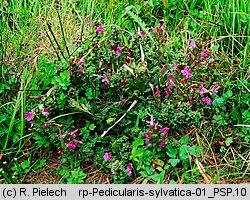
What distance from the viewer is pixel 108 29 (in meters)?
2.96

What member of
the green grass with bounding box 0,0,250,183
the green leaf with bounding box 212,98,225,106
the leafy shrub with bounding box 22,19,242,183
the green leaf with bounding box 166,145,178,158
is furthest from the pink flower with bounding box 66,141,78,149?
the green leaf with bounding box 212,98,225,106

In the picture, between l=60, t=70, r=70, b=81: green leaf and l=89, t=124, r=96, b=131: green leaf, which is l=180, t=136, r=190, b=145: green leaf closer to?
l=89, t=124, r=96, b=131: green leaf

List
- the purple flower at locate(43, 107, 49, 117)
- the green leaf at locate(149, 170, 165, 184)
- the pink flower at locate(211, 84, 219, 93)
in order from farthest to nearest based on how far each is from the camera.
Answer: the pink flower at locate(211, 84, 219, 93), the purple flower at locate(43, 107, 49, 117), the green leaf at locate(149, 170, 165, 184)

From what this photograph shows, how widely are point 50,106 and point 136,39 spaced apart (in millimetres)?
634

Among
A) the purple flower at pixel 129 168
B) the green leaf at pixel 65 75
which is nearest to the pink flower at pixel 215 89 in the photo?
the purple flower at pixel 129 168

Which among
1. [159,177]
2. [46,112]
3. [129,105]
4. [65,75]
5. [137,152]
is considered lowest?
[159,177]

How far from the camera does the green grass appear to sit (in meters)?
2.45

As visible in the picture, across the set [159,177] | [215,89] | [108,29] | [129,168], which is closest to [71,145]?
[129,168]

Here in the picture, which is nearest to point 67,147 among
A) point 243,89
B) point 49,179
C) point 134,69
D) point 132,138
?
point 49,179

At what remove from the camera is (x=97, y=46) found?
265 centimetres

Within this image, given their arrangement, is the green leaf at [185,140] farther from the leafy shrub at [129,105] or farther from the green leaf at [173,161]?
the green leaf at [173,161]

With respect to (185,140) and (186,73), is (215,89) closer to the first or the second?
(186,73)

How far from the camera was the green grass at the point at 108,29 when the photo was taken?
245 centimetres

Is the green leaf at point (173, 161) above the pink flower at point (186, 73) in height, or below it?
below
